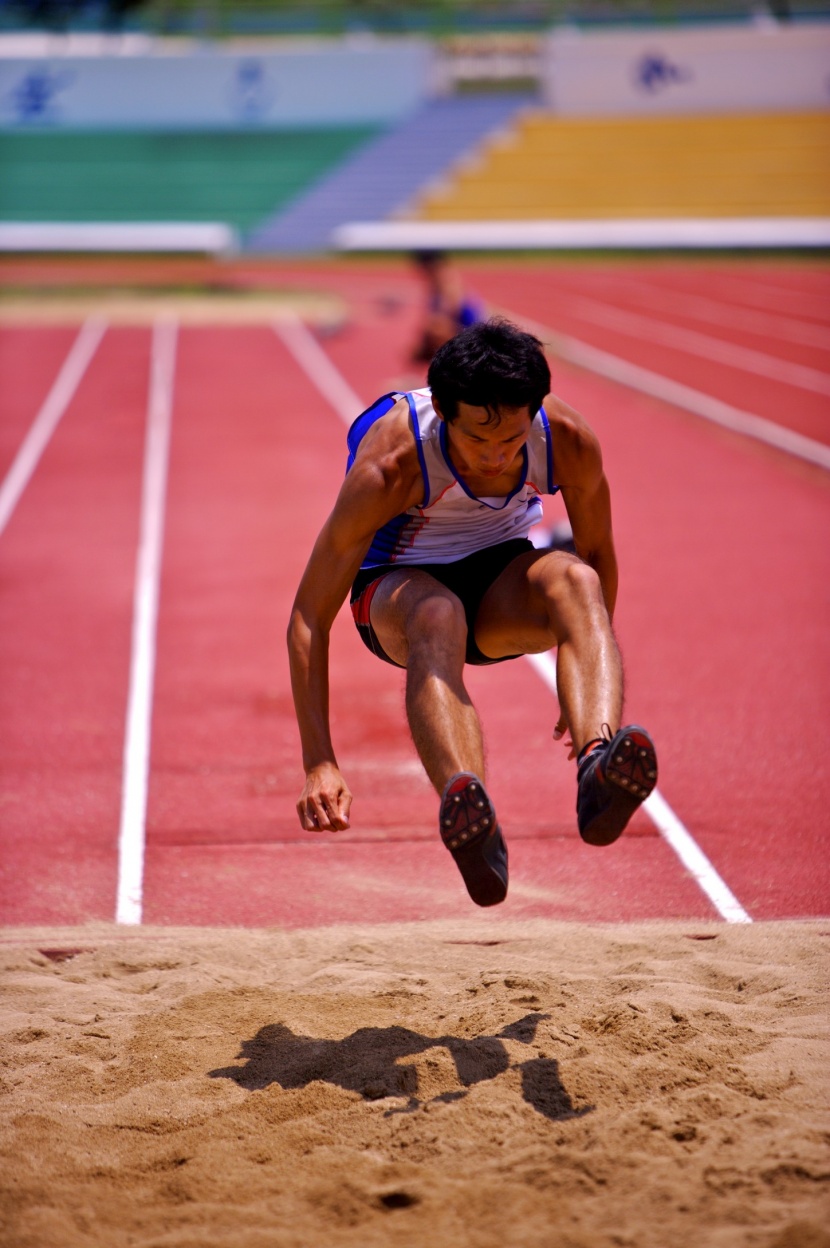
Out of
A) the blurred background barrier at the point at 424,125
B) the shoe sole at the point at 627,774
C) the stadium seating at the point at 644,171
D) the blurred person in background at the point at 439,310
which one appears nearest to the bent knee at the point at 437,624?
the shoe sole at the point at 627,774

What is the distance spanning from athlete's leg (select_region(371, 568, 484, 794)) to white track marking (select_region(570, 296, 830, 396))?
1071 cm

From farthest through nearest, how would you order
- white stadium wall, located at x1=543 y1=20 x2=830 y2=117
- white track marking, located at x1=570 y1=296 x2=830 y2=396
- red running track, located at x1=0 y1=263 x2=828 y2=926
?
white stadium wall, located at x1=543 y1=20 x2=830 y2=117
white track marking, located at x1=570 y1=296 x2=830 y2=396
red running track, located at x1=0 y1=263 x2=828 y2=926

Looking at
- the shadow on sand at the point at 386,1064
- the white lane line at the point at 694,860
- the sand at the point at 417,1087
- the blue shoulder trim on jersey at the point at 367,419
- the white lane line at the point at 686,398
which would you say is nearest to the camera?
the sand at the point at 417,1087

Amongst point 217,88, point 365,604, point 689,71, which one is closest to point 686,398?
point 365,604

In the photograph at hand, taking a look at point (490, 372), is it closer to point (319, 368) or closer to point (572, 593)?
point (572, 593)

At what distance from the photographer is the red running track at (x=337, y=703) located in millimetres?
4230

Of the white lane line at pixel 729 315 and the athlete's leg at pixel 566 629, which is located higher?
the white lane line at pixel 729 315

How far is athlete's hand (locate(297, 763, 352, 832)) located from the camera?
2.87 metres

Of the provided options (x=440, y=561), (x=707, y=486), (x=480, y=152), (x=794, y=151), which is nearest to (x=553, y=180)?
(x=480, y=152)

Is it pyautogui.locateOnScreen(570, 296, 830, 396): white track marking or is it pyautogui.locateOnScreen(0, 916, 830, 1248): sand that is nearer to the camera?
pyautogui.locateOnScreen(0, 916, 830, 1248): sand

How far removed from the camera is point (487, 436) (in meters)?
3.03

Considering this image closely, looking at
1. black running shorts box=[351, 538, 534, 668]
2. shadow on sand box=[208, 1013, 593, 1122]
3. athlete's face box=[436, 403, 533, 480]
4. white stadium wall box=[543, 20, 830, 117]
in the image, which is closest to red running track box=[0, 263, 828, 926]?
shadow on sand box=[208, 1013, 593, 1122]

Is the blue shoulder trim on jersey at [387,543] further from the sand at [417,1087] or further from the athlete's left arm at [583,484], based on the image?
the sand at [417,1087]

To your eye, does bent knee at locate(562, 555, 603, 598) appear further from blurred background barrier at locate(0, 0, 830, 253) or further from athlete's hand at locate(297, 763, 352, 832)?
blurred background barrier at locate(0, 0, 830, 253)
